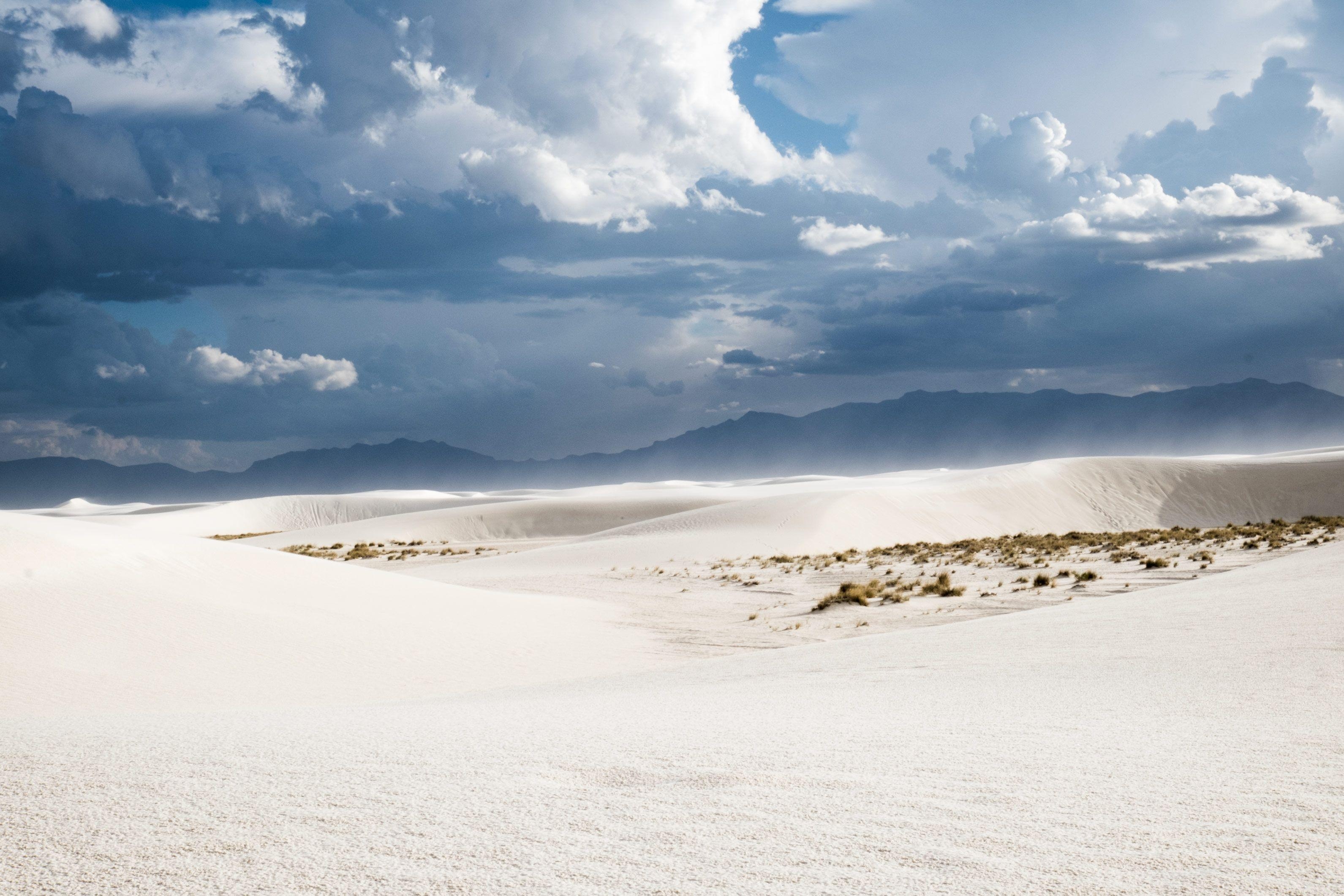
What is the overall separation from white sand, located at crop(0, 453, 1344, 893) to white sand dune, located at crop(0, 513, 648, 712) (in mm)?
78

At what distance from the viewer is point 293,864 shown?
3328 mm

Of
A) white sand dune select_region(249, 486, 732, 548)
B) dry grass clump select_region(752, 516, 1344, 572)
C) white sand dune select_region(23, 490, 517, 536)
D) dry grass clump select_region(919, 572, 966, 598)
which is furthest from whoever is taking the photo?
white sand dune select_region(23, 490, 517, 536)

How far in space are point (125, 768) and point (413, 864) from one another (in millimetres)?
2236

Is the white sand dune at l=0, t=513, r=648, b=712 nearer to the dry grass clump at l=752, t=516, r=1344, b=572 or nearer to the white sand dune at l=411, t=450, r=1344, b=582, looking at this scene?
the white sand dune at l=411, t=450, r=1344, b=582

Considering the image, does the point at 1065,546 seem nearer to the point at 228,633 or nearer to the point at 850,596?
the point at 850,596

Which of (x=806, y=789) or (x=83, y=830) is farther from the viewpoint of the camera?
(x=806, y=789)

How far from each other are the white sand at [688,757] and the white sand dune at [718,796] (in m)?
0.02

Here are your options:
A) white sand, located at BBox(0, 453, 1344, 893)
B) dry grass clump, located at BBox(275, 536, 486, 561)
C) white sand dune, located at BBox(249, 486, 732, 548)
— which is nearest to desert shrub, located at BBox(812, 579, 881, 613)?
white sand, located at BBox(0, 453, 1344, 893)

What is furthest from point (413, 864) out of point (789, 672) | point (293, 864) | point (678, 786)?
point (789, 672)

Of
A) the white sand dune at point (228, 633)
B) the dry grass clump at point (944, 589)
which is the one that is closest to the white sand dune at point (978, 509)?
the white sand dune at point (228, 633)

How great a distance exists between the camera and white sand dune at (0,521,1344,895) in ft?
10.5

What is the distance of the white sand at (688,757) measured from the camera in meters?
3.28

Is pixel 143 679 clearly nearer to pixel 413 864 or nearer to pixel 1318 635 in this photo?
pixel 413 864

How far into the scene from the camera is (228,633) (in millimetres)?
13180
